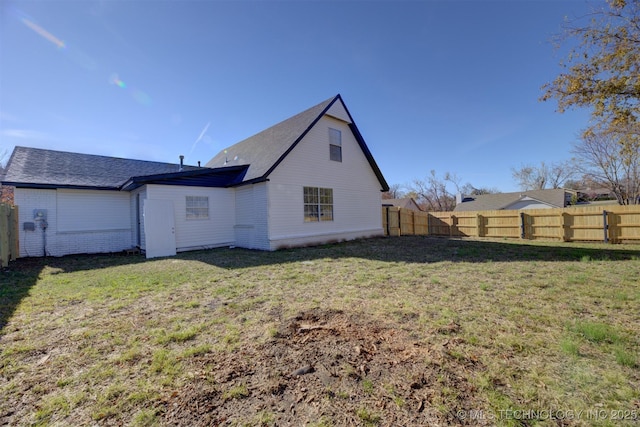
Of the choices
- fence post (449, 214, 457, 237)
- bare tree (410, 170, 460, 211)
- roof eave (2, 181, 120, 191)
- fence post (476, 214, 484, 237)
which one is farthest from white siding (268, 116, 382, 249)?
bare tree (410, 170, 460, 211)

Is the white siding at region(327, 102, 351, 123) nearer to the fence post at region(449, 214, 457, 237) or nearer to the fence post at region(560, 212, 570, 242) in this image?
the fence post at region(449, 214, 457, 237)

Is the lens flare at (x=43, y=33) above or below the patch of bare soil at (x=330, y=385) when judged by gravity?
above

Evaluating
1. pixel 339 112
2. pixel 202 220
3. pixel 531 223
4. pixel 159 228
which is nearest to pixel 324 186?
pixel 339 112

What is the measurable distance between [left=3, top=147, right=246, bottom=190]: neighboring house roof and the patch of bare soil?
30.1 ft

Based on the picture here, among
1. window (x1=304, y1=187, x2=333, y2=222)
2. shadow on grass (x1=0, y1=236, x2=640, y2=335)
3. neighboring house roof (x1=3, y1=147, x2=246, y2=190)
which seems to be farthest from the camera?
window (x1=304, y1=187, x2=333, y2=222)

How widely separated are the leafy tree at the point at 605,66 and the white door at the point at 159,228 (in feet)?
47.3

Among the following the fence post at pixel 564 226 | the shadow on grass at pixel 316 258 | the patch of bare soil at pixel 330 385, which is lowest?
the patch of bare soil at pixel 330 385

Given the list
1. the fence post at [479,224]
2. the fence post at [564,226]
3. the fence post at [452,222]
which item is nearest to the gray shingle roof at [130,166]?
the fence post at [452,222]

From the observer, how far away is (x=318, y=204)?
40.3 ft

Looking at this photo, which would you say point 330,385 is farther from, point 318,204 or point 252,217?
point 318,204

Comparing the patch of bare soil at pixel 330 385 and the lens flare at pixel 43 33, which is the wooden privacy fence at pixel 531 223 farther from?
the lens flare at pixel 43 33

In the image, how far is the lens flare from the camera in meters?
7.08

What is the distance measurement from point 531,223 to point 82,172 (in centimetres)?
2191

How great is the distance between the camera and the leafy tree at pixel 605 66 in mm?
7410
